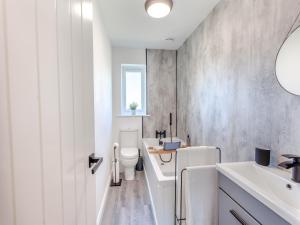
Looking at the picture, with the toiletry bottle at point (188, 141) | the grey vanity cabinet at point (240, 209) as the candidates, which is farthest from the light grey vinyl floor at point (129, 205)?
the grey vanity cabinet at point (240, 209)

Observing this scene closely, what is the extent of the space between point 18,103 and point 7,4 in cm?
24

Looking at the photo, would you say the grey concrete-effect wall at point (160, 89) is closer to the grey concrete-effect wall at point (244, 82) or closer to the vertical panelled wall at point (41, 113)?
the grey concrete-effect wall at point (244, 82)

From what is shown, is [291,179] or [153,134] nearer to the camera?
[291,179]

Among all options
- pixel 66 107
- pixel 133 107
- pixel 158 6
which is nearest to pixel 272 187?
pixel 66 107

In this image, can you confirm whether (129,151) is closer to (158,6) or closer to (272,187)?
(158,6)

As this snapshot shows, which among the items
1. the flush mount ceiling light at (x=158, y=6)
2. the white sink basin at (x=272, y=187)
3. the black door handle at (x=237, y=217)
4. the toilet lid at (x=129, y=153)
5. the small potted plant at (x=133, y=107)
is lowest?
the toilet lid at (x=129, y=153)

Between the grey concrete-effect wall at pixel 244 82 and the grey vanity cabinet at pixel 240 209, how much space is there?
0.38 meters

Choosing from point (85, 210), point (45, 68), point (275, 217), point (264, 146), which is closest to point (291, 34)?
point (264, 146)

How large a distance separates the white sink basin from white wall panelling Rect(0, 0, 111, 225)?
901mm

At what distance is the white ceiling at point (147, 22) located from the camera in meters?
2.06

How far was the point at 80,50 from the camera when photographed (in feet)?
3.04

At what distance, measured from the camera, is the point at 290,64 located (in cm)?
112

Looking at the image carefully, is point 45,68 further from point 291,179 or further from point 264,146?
point 264,146

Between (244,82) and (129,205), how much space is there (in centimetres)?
211
